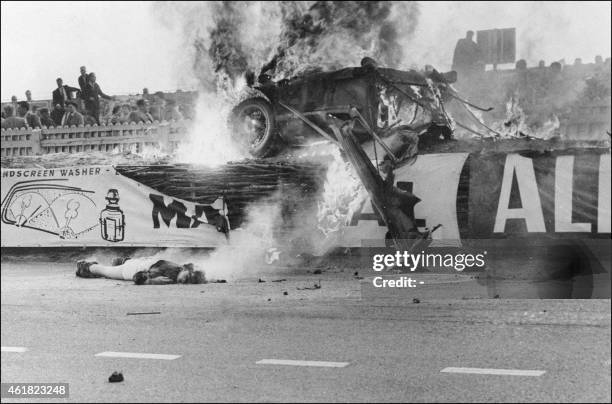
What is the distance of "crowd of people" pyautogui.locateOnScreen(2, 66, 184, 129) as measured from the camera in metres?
5.55

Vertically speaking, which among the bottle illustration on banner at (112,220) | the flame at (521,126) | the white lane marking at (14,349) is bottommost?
the white lane marking at (14,349)

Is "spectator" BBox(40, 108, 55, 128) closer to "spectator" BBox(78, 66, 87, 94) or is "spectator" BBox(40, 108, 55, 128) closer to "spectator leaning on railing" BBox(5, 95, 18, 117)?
"spectator leaning on railing" BBox(5, 95, 18, 117)

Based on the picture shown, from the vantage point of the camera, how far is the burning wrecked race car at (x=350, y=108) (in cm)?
576

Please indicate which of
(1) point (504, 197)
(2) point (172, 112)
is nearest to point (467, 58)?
(1) point (504, 197)

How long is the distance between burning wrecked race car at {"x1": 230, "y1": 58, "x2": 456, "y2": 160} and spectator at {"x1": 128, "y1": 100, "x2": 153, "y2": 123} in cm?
63

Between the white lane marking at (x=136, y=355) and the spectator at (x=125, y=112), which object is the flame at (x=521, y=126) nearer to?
the spectator at (x=125, y=112)

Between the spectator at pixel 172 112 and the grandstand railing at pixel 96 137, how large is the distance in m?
0.04

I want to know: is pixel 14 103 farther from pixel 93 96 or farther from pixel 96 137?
pixel 96 137

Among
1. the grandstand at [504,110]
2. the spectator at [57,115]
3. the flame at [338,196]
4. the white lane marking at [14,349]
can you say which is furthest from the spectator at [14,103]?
the flame at [338,196]

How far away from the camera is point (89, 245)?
20.3ft

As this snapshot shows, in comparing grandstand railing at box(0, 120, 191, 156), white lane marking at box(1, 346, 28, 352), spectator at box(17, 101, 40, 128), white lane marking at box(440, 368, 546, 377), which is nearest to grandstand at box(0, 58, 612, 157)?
grandstand railing at box(0, 120, 191, 156)

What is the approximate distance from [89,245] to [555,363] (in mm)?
3695

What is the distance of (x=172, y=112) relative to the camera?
6047 millimetres

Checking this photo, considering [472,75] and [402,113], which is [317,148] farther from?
[472,75]
